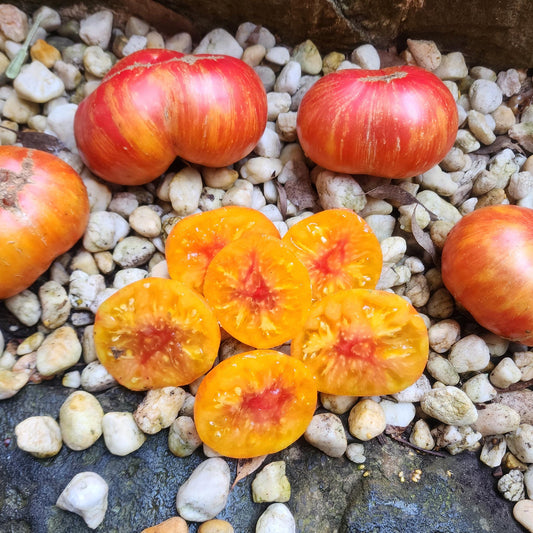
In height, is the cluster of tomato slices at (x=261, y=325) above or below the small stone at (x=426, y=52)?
below

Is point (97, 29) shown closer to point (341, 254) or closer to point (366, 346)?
point (341, 254)

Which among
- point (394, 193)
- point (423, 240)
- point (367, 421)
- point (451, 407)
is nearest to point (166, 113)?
point (394, 193)

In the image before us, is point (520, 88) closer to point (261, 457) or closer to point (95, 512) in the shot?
point (261, 457)

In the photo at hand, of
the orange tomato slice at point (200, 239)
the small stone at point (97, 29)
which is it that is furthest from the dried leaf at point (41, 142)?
the orange tomato slice at point (200, 239)

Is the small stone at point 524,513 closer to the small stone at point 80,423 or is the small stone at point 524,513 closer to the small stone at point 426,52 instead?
the small stone at point 80,423

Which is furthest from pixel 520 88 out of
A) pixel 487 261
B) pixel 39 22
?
pixel 39 22

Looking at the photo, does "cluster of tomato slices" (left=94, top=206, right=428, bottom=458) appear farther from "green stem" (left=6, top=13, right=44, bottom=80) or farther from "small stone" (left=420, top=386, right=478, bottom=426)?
"green stem" (left=6, top=13, right=44, bottom=80)

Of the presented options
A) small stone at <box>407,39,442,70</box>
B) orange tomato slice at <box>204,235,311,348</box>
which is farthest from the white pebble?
small stone at <box>407,39,442,70</box>
